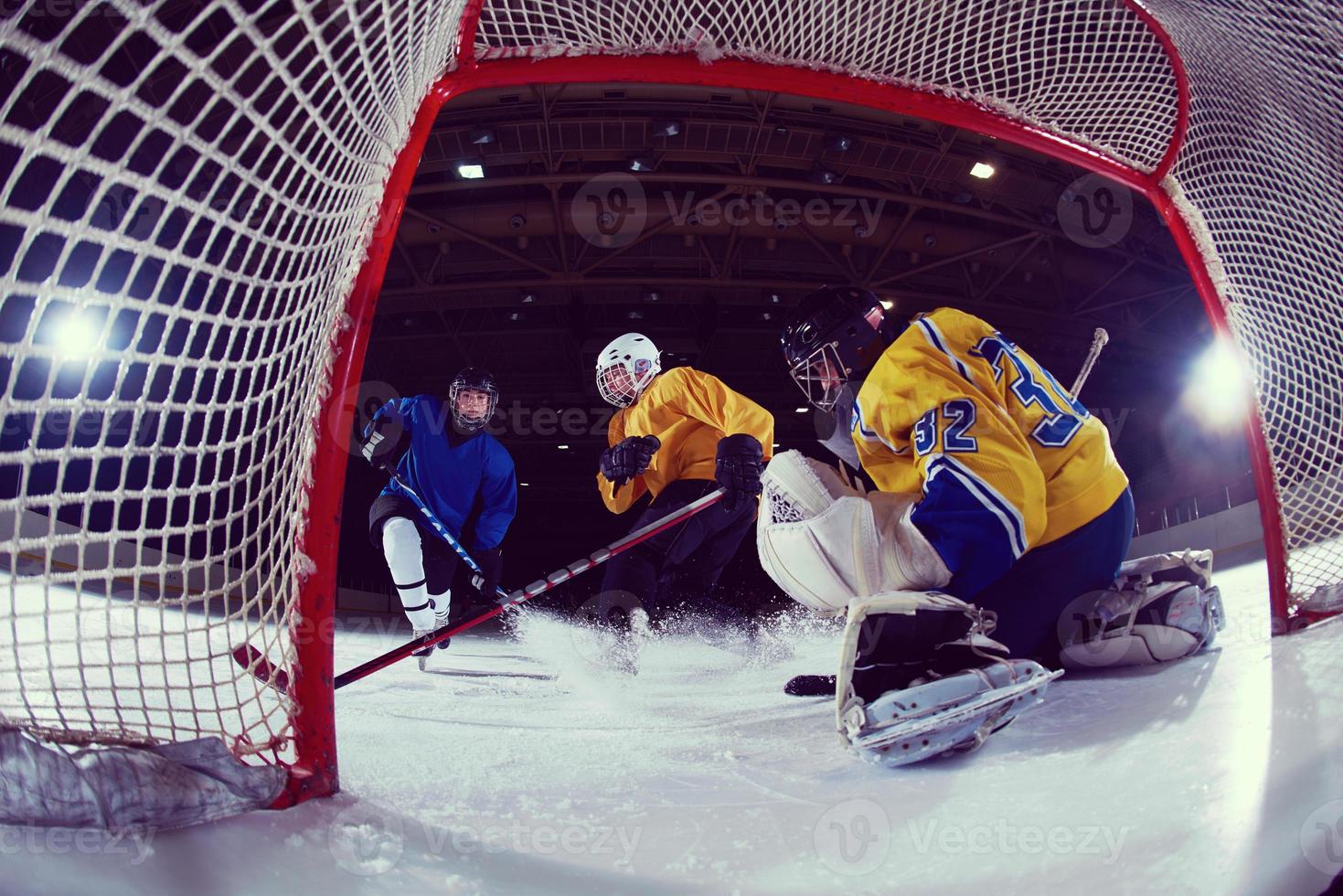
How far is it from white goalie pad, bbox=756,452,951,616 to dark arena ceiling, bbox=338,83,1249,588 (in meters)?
5.21

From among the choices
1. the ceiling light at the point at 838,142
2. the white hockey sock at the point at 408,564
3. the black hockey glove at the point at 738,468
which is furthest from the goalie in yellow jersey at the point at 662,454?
the ceiling light at the point at 838,142

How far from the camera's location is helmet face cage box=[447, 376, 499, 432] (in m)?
2.92

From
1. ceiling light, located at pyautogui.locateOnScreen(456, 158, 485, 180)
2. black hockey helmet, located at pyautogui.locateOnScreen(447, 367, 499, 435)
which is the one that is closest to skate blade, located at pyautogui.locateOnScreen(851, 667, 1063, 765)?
black hockey helmet, located at pyautogui.locateOnScreen(447, 367, 499, 435)

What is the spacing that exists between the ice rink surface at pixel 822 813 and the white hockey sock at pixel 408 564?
1.39m

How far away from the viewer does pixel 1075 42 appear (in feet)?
5.31

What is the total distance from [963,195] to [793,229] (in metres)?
1.65

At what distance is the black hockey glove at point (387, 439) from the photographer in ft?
9.30

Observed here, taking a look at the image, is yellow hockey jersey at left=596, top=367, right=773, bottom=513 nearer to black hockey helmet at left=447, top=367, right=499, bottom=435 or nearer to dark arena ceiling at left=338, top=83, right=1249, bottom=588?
black hockey helmet at left=447, top=367, right=499, bottom=435

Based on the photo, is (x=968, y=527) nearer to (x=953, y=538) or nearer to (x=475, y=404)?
(x=953, y=538)

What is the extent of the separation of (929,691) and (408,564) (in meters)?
2.29

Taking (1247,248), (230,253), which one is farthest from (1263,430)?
(230,253)

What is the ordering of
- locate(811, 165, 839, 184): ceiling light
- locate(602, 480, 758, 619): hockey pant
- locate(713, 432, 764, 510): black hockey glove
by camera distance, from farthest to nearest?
locate(811, 165, 839, 184): ceiling light → locate(602, 480, 758, 619): hockey pant → locate(713, 432, 764, 510): black hockey glove

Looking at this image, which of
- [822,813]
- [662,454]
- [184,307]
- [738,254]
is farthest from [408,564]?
[738,254]

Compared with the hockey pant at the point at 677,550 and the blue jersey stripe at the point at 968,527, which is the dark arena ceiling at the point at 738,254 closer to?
the hockey pant at the point at 677,550
